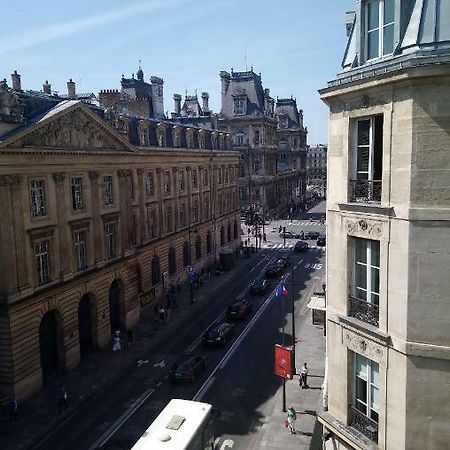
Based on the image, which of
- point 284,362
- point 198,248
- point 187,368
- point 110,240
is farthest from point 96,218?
point 198,248

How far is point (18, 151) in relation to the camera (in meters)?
28.3

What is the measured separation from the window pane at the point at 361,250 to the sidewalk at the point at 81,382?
19394 mm

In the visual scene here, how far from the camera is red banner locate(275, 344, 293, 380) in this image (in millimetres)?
25312

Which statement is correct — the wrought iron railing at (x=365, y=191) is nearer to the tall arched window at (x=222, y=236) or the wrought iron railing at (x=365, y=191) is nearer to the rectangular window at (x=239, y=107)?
the tall arched window at (x=222, y=236)

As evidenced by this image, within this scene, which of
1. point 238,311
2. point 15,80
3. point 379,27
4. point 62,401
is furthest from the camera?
point 15,80

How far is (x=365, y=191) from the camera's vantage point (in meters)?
12.5

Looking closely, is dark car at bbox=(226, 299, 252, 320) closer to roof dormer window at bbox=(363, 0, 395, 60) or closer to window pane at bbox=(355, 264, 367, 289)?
window pane at bbox=(355, 264, 367, 289)

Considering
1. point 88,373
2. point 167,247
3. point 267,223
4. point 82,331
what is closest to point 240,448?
point 88,373

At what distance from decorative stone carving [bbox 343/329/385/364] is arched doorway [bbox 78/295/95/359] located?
25.4m

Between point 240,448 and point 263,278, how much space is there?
30.2m

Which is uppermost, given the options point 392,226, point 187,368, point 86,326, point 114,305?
point 392,226

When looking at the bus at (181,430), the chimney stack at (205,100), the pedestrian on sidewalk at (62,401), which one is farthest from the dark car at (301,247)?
the bus at (181,430)

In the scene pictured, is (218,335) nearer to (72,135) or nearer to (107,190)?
(107,190)

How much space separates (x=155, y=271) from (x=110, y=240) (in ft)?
36.4
